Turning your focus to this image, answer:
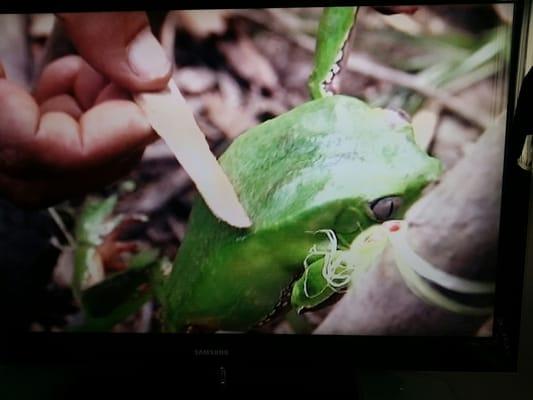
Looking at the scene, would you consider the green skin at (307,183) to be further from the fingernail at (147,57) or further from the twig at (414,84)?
the fingernail at (147,57)

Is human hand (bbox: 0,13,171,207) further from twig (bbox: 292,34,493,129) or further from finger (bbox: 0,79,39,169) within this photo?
twig (bbox: 292,34,493,129)

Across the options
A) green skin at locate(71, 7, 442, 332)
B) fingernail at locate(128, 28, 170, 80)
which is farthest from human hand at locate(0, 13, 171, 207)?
green skin at locate(71, 7, 442, 332)

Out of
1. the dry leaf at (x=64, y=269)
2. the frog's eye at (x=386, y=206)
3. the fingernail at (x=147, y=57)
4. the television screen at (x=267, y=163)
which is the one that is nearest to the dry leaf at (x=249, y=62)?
the television screen at (x=267, y=163)

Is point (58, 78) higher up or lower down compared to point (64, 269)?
higher up

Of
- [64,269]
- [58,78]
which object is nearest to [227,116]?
[58,78]

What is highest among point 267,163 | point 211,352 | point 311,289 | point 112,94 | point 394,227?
point 112,94

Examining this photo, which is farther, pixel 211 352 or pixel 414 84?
pixel 211 352

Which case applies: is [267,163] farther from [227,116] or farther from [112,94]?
[112,94]
